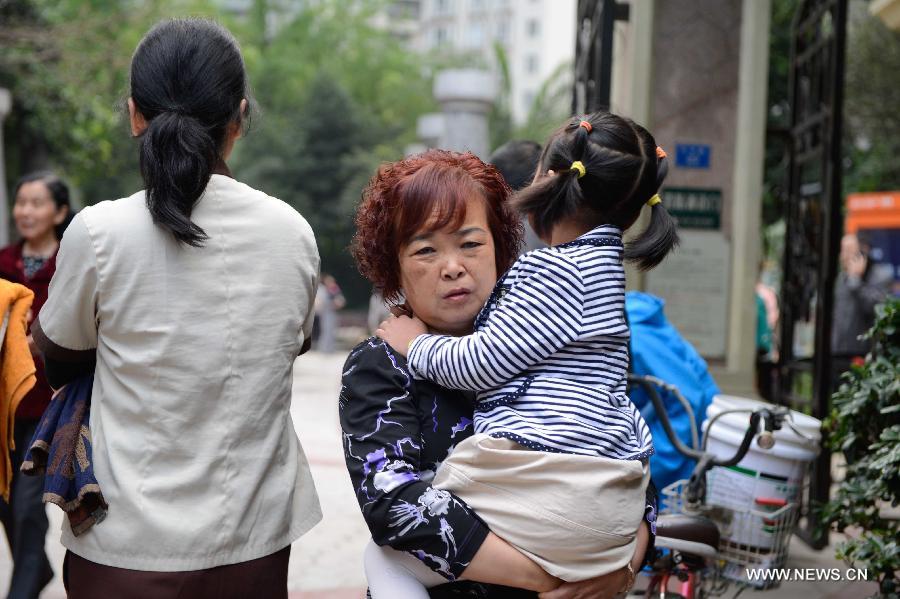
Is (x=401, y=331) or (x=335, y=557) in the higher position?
(x=401, y=331)

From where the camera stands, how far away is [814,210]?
680 centimetres

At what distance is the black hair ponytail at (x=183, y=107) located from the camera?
6.94ft

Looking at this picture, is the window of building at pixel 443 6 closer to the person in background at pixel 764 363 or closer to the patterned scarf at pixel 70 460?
the person in background at pixel 764 363

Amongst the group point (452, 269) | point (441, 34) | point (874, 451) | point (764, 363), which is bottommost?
point (764, 363)

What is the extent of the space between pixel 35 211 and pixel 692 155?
3.86 metres

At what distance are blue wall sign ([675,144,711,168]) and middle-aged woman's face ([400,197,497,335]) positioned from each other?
4.55 m

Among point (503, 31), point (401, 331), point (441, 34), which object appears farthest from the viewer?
point (441, 34)

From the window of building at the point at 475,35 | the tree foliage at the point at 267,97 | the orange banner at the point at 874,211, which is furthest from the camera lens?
the window of building at the point at 475,35

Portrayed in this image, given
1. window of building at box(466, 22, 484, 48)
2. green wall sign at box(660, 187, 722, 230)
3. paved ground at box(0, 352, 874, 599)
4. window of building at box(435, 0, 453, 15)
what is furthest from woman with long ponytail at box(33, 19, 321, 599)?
window of building at box(435, 0, 453, 15)

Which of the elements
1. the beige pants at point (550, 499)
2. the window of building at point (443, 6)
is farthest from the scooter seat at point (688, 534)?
the window of building at point (443, 6)

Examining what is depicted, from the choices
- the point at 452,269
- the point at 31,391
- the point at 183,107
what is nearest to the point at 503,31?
the point at 31,391

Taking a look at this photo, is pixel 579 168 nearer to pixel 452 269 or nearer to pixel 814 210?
pixel 452 269

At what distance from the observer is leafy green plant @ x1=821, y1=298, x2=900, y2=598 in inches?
136

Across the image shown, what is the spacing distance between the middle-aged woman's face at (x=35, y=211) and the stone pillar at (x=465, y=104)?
5.35 metres
